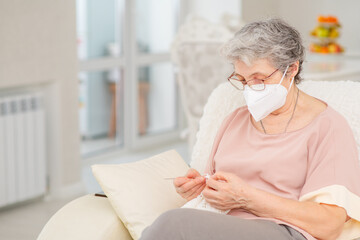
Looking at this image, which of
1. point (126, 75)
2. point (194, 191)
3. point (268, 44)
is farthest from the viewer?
point (126, 75)

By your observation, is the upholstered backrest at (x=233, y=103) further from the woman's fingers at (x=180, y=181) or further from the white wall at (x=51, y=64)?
the white wall at (x=51, y=64)

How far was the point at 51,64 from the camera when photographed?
11.9 feet

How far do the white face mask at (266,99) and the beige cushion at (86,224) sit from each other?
1.74ft

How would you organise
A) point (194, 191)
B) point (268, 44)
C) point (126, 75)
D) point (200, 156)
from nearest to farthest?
point (268, 44), point (194, 191), point (200, 156), point (126, 75)

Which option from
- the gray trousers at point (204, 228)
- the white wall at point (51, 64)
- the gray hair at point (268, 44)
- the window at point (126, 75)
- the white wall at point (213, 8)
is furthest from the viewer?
the white wall at point (213, 8)

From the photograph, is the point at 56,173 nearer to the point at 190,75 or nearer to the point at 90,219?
the point at 190,75

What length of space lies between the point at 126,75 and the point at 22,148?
4.95ft

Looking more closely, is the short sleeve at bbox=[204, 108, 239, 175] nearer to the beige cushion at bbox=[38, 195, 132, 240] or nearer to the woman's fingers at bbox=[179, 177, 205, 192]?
the woman's fingers at bbox=[179, 177, 205, 192]

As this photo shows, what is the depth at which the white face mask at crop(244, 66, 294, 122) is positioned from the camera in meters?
1.86

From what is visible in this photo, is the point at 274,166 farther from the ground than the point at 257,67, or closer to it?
closer to it

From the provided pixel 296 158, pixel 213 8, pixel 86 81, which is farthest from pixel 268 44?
pixel 213 8

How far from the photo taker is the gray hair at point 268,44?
1.83 metres

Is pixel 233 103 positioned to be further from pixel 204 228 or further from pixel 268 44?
pixel 204 228

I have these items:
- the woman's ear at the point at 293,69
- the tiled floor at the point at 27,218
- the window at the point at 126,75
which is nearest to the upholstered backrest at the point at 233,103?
the woman's ear at the point at 293,69
